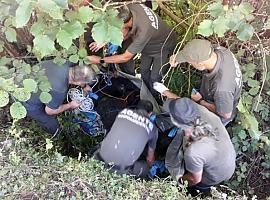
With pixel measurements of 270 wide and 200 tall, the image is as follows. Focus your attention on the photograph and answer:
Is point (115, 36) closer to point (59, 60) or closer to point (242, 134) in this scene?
point (59, 60)

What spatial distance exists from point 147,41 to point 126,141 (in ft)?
3.85

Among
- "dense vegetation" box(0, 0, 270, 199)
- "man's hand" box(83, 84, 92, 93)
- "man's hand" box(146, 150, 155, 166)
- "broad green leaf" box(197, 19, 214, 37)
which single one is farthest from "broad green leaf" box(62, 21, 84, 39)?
"man's hand" box(146, 150, 155, 166)

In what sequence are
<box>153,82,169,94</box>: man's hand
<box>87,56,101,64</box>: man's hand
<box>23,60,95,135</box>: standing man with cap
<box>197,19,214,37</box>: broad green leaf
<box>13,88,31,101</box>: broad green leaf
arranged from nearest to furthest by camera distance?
<box>197,19,214,37</box>: broad green leaf < <box>13,88,31,101</box>: broad green leaf < <box>23,60,95,135</box>: standing man with cap < <box>87,56,101,64</box>: man's hand < <box>153,82,169,94</box>: man's hand

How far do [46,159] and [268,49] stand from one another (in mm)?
2394

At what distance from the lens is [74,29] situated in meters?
2.66

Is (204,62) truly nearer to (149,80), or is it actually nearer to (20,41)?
(149,80)

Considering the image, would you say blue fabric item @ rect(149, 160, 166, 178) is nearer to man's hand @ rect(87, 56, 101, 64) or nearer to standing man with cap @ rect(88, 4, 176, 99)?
standing man with cap @ rect(88, 4, 176, 99)

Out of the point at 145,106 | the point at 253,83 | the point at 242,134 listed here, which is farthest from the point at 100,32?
the point at 242,134

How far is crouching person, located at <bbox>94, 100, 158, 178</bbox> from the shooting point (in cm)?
375

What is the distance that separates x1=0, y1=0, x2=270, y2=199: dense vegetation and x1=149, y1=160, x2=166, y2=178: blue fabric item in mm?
834

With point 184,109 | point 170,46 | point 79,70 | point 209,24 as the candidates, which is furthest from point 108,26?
point 170,46

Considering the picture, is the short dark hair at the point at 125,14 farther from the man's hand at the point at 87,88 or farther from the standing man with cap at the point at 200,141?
the standing man with cap at the point at 200,141

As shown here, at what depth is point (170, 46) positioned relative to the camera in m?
4.78

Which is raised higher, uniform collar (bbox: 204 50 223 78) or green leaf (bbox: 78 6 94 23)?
green leaf (bbox: 78 6 94 23)
